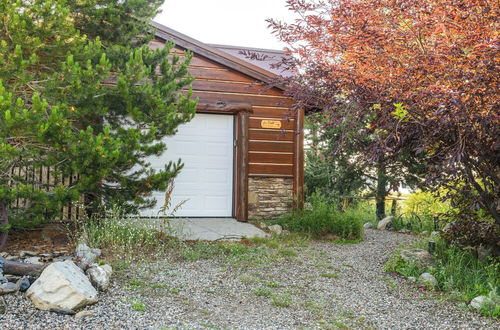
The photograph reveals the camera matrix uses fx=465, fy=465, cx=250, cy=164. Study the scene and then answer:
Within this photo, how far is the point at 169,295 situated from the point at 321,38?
3006mm

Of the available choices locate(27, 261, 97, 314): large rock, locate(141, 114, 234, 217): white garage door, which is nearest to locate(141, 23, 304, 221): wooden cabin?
locate(141, 114, 234, 217): white garage door

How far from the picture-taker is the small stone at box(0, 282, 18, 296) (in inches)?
144

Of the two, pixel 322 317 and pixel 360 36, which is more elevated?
pixel 360 36

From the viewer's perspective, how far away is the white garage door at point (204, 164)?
7906mm

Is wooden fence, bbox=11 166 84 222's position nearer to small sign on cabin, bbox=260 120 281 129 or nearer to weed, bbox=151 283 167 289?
weed, bbox=151 283 167 289

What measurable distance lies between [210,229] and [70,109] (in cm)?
267

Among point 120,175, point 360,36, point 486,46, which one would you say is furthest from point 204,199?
point 486,46

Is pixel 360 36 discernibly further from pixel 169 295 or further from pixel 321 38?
pixel 169 295

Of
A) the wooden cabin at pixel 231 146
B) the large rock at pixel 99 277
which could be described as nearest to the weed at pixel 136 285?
the large rock at pixel 99 277

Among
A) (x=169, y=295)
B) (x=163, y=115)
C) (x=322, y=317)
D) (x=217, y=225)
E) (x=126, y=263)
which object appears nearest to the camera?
(x=322, y=317)

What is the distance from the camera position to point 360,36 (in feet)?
14.1

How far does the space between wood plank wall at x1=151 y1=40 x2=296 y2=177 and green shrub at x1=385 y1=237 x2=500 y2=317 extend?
10.1ft

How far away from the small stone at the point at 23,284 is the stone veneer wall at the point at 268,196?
4.55 metres

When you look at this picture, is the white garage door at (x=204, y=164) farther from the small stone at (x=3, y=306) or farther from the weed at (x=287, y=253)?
the small stone at (x=3, y=306)
